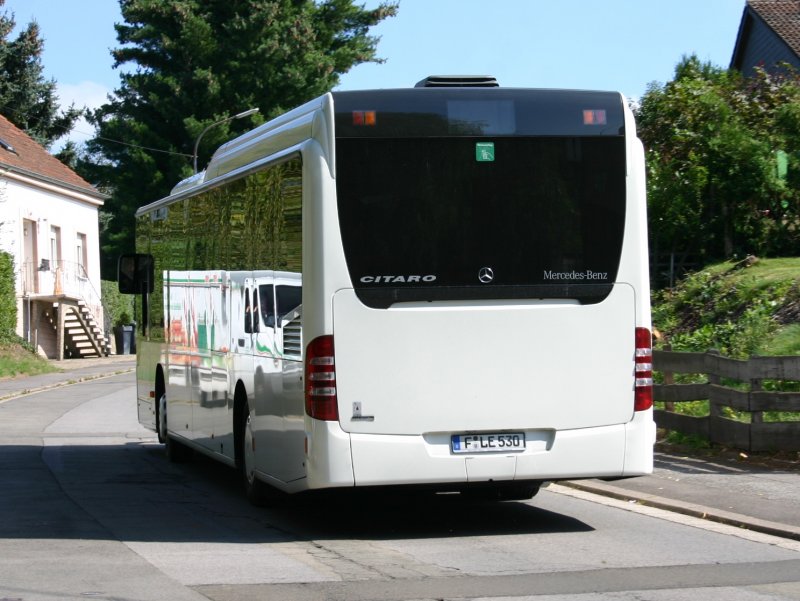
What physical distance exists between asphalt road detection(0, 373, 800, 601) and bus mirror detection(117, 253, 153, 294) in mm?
3538

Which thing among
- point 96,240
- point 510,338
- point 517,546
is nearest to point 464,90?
point 510,338

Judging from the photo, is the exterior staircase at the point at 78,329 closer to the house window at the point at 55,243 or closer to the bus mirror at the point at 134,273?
the house window at the point at 55,243

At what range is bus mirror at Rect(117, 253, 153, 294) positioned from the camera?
57.6 ft

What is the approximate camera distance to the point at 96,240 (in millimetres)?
59438

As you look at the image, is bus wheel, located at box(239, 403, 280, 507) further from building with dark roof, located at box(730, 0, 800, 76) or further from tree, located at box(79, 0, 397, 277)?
tree, located at box(79, 0, 397, 277)

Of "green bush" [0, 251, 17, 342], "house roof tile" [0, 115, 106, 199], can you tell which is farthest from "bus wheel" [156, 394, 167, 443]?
"house roof tile" [0, 115, 106, 199]

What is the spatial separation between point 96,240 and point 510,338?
168 ft

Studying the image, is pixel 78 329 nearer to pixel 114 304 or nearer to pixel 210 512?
pixel 114 304

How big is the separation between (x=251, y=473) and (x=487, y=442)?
8.86ft

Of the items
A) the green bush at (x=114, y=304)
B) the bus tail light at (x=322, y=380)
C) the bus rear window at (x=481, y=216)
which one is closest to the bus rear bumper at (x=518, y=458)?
the bus tail light at (x=322, y=380)

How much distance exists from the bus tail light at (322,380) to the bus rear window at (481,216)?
44 cm

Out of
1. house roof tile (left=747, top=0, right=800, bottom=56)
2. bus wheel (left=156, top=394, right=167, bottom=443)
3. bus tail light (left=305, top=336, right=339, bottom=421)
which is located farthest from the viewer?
house roof tile (left=747, top=0, right=800, bottom=56)

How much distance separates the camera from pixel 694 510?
11180mm

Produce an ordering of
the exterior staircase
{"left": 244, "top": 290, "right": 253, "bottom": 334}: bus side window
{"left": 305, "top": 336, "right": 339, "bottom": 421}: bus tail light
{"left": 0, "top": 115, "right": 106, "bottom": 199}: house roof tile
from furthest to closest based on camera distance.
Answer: the exterior staircase, {"left": 0, "top": 115, "right": 106, "bottom": 199}: house roof tile, {"left": 244, "top": 290, "right": 253, "bottom": 334}: bus side window, {"left": 305, "top": 336, "right": 339, "bottom": 421}: bus tail light
